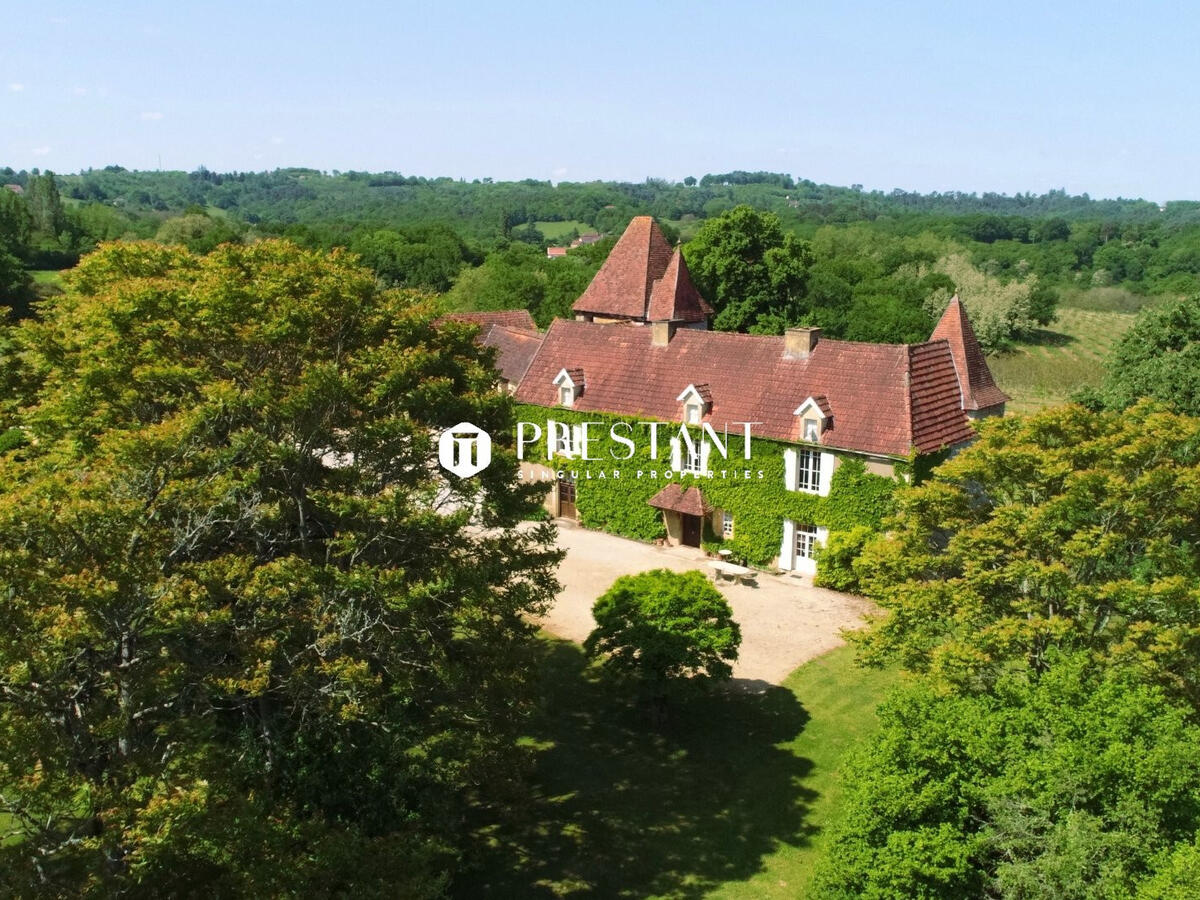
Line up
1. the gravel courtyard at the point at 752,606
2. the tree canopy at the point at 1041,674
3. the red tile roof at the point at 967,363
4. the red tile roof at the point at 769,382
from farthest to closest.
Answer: the red tile roof at the point at 967,363
the red tile roof at the point at 769,382
the gravel courtyard at the point at 752,606
the tree canopy at the point at 1041,674

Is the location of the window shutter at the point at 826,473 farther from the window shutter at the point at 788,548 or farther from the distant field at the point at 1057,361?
the distant field at the point at 1057,361

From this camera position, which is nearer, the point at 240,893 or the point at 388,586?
the point at 240,893

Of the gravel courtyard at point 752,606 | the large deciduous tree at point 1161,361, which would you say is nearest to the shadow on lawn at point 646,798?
the gravel courtyard at point 752,606

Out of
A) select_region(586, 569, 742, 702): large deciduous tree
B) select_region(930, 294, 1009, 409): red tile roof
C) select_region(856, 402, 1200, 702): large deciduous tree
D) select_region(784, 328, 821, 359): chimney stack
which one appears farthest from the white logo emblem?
select_region(930, 294, 1009, 409): red tile roof

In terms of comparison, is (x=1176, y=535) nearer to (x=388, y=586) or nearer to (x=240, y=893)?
(x=388, y=586)

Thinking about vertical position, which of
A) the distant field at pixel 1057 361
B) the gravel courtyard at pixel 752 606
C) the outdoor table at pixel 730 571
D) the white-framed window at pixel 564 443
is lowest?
the gravel courtyard at pixel 752 606

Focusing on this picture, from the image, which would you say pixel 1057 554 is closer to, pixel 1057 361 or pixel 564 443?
pixel 564 443

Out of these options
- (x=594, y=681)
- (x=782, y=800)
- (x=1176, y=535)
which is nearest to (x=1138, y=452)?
(x=1176, y=535)
